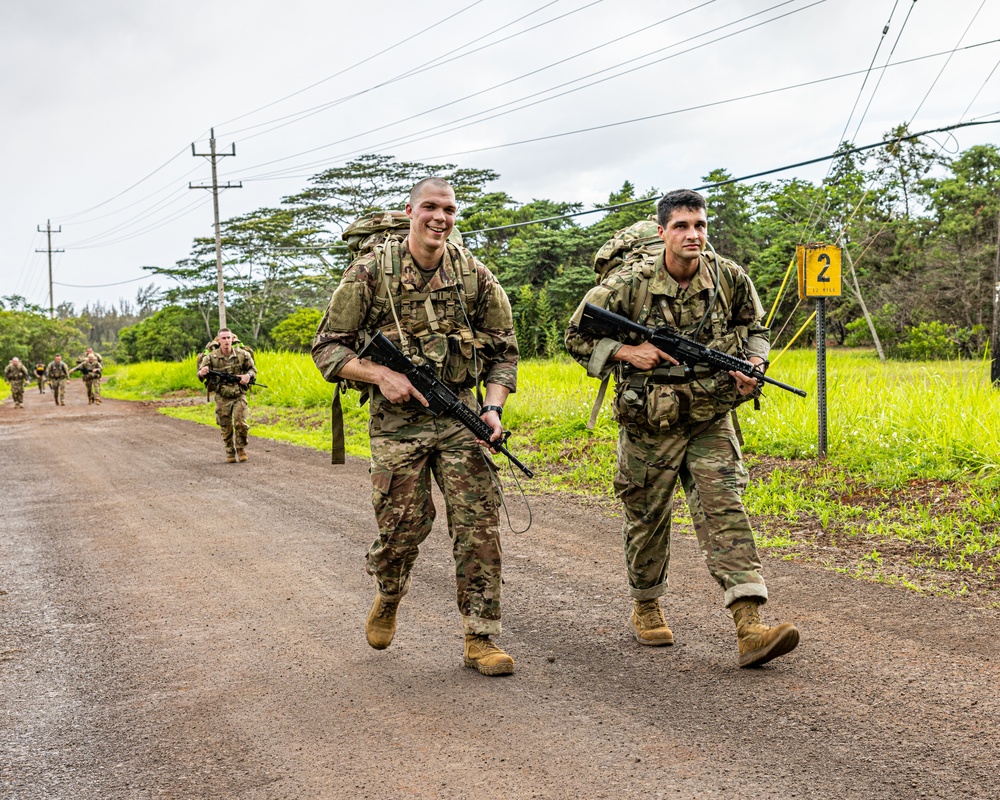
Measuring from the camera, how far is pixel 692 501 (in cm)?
452

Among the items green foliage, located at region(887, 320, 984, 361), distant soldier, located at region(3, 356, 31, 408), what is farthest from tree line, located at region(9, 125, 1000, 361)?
distant soldier, located at region(3, 356, 31, 408)

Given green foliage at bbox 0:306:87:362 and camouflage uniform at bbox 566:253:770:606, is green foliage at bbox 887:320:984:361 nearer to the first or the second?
camouflage uniform at bbox 566:253:770:606

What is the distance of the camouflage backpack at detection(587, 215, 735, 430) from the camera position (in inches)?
180

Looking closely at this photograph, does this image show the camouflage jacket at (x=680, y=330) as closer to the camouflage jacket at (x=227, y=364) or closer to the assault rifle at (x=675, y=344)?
the assault rifle at (x=675, y=344)

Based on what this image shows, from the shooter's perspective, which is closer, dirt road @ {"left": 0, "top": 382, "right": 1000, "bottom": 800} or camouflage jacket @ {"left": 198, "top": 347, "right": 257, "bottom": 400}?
dirt road @ {"left": 0, "top": 382, "right": 1000, "bottom": 800}

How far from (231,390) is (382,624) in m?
9.73

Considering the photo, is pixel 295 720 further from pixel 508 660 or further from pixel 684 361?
pixel 684 361

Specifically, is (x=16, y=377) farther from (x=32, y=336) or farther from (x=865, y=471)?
(x=32, y=336)

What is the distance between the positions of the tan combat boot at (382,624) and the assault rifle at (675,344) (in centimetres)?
169

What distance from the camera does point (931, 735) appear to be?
3.40 metres

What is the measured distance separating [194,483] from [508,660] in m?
7.81

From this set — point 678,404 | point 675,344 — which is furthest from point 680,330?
point 678,404

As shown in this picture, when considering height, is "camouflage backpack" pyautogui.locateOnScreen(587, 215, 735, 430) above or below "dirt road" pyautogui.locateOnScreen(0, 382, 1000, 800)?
above

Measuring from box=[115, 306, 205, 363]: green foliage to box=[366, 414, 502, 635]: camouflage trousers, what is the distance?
51.7 meters
